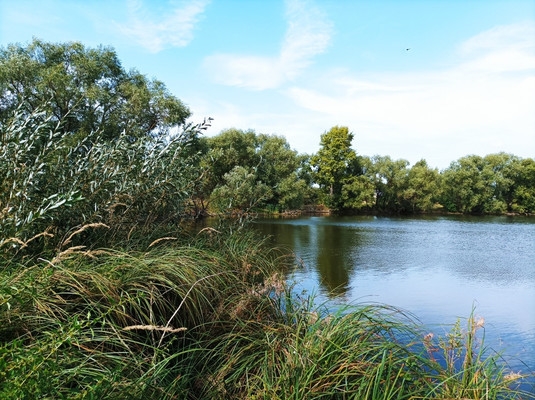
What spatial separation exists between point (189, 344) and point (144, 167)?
2157mm

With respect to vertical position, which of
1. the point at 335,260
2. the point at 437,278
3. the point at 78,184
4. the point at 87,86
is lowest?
the point at 437,278

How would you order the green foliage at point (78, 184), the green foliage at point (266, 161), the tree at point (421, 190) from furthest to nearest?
the tree at point (421, 190) < the green foliage at point (266, 161) < the green foliage at point (78, 184)

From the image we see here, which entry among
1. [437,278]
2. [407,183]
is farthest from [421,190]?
[437,278]

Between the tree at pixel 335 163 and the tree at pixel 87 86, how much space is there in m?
25.0

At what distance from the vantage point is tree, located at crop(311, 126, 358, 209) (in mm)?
42438

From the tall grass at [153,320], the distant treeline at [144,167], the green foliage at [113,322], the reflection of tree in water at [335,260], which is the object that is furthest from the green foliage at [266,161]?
the green foliage at [113,322]

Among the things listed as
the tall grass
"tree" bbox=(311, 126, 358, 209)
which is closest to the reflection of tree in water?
the tall grass

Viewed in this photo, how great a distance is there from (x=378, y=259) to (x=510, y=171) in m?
41.2

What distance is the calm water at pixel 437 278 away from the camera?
6.82 m

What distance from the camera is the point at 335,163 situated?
4269cm

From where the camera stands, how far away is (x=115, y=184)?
425 centimetres

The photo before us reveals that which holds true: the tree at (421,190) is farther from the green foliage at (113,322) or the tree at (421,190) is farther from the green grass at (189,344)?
the green grass at (189,344)

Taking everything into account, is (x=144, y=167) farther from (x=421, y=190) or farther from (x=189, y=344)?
(x=421, y=190)

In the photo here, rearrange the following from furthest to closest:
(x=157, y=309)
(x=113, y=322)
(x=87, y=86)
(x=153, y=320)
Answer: (x=87, y=86) → (x=157, y=309) → (x=153, y=320) → (x=113, y=322)
